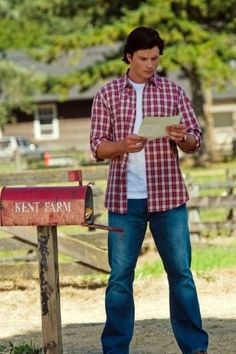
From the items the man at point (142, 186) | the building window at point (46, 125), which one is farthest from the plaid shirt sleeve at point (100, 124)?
the building window at point (46, 125)

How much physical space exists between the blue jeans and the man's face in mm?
699

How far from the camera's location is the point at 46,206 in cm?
541

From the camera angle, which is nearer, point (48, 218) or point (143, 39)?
point (48, 218)

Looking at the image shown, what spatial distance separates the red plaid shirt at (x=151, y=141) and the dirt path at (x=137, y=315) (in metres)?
1.27

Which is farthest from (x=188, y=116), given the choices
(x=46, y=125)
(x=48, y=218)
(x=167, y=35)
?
(x=46, y=125)

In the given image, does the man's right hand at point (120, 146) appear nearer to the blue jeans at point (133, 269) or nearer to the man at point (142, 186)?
the man at point (142, 186)

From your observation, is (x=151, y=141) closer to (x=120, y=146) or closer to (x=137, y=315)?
(x=120, y=146)

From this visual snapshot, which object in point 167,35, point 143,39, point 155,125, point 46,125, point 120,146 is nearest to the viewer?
point 155,125

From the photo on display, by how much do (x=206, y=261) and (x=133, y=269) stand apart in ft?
18.2

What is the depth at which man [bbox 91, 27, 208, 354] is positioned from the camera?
18.8 ft

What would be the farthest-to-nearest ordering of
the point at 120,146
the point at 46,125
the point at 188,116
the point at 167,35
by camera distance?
the point at 46,125 < the point at 167,35 < the point at 188,116 < the point at 120,146

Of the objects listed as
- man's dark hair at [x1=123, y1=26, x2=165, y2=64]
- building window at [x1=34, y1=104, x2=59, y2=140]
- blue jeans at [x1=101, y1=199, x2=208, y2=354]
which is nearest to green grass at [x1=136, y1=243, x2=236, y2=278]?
blue jeans at [x1=101, y1=199, x2=208, y2=354]

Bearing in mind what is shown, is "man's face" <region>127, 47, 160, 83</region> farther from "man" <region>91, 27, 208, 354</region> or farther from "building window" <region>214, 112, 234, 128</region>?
"building window" <region>214, 112, 234, 128</region>

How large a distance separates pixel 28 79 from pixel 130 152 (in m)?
37.0
